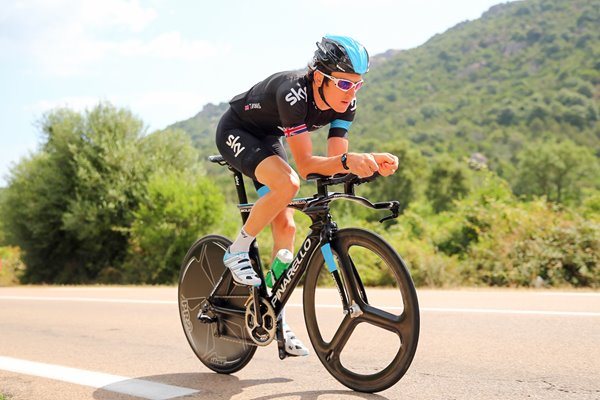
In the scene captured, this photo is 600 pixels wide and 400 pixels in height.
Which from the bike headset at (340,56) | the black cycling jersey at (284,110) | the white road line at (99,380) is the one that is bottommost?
the white road line at (99,380)

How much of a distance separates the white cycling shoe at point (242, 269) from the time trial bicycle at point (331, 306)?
0.08 meters

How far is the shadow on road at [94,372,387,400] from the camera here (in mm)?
3814

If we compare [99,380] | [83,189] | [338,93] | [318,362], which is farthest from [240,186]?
[83,189]

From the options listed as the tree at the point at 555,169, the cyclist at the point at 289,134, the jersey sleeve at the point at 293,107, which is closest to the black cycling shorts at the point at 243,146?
the cyclist at the point at 289,134

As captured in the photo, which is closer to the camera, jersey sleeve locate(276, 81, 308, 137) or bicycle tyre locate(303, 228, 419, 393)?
bicycle tyre locate(303, 228, 419, 393)

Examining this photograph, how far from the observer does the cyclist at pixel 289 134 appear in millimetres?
3646

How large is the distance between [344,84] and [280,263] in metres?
1.23

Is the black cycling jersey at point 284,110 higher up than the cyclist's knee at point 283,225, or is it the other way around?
the black cycling jersey at point 284,110

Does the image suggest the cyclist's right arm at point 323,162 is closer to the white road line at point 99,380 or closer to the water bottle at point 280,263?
the water bottle at point 280,263

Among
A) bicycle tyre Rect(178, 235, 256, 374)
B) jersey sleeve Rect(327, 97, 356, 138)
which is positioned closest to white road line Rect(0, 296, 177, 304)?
bicycle tyre Rect(178, 235, 256, 374)

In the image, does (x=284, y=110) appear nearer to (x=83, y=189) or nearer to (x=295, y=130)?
(x=295, y=130)

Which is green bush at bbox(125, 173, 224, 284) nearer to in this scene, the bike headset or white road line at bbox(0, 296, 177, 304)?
white road line at bbox(0, 296, 177, 304)

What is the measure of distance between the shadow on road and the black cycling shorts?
1.32m

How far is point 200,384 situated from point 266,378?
44 cm
